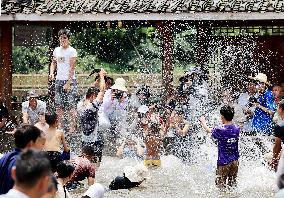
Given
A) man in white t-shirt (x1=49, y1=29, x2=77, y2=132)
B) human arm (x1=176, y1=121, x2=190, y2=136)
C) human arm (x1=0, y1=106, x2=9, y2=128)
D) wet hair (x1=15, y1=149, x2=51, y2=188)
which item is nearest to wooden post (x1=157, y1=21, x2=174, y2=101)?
human arm (x1=176, y1=121, x2=190, y2=136)

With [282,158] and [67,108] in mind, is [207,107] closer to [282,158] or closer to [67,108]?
[67,108]

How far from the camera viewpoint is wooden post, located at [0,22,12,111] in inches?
653

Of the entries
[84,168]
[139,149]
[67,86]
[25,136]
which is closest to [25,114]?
[67,86]

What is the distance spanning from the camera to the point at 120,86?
1385 cm

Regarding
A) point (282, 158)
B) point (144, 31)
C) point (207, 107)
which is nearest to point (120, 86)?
point (207, 107)

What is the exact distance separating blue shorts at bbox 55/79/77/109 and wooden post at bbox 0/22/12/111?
3285 mm

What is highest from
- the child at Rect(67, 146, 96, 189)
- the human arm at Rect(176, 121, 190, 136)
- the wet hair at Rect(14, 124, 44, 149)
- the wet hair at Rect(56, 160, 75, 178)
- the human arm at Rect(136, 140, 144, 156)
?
the wet hair at Rect(14, 124, 44, 149)

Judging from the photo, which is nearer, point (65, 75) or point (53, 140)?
point (53, 140)

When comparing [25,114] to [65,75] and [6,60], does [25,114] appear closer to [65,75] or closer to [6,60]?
[65,75]

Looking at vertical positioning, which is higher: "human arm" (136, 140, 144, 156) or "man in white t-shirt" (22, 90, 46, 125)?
"man in white t-shirt" (22, 90, 46, 125)

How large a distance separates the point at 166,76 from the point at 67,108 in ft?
11.1

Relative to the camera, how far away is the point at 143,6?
16000mm

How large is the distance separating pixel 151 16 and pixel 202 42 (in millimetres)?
1854

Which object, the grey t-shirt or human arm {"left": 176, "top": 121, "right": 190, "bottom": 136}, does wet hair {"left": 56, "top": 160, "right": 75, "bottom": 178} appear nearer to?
human arm {"left": 176, "top": 121, "right": 190, "bottom": 136}
